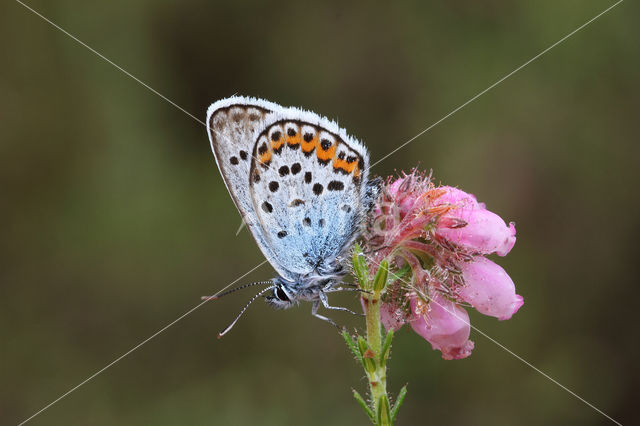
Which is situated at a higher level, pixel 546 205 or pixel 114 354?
pixel 114 354

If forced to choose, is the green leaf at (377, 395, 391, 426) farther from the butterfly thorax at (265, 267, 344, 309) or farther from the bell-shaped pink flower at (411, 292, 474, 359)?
the butterfly thorax at (265, 267, 344, 309)

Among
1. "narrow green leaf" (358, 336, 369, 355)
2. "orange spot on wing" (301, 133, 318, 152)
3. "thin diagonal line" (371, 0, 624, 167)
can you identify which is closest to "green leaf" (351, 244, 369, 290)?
"narrow green leaf" (358, 336, 369, 355)

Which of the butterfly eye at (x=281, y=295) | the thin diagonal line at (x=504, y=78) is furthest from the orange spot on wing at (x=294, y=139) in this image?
the thin diagonal line at (x=504, y=78)

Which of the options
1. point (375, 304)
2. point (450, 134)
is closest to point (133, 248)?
point (450, 134)

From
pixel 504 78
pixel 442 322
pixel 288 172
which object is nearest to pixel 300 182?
pixel 288 172

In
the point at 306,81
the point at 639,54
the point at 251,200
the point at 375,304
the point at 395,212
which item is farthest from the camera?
the point at 306,81

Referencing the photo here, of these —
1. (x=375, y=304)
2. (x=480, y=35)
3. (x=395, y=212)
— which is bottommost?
(x=375, y=304)

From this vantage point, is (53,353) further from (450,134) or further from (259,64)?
(450,134)
